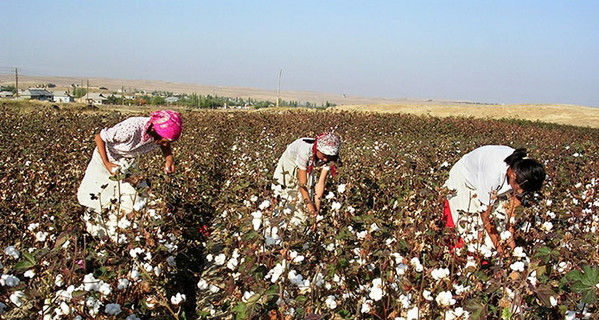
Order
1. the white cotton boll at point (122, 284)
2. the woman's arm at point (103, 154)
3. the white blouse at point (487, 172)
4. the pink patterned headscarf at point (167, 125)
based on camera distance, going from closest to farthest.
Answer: the white cotton boll at point (122, 284) → the white blouse at point (487, 172) → the pink patterned headscarf at point (167, 125) → the woman's arm at point (103, 154)

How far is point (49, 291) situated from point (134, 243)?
47cm

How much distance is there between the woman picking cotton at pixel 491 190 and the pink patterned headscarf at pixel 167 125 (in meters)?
1.80

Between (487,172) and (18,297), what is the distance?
98.6 inches

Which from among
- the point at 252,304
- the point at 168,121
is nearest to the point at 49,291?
the point at 252,304

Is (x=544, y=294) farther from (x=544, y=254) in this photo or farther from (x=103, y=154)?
(x=103, y=154)

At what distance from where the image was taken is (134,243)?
2.47 m

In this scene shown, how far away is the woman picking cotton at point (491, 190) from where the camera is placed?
258cm

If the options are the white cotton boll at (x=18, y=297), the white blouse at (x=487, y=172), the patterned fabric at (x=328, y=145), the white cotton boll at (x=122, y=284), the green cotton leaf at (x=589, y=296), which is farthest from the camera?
the patterned fabric at (x=328, y=145)

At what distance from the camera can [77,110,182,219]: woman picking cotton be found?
363 cm

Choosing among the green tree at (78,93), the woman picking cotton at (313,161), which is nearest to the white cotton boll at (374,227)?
the woman picking cotton at (313,161)

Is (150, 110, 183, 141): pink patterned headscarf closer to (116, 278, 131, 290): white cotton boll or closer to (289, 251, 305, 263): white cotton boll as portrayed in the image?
(116, 278, 131, 290): white cotton boll

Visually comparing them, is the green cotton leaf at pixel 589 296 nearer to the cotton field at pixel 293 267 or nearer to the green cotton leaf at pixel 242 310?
the cotton field at pixel 293 267

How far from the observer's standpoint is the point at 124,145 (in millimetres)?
3748

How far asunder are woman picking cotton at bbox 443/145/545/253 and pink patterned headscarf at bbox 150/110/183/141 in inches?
71.0
